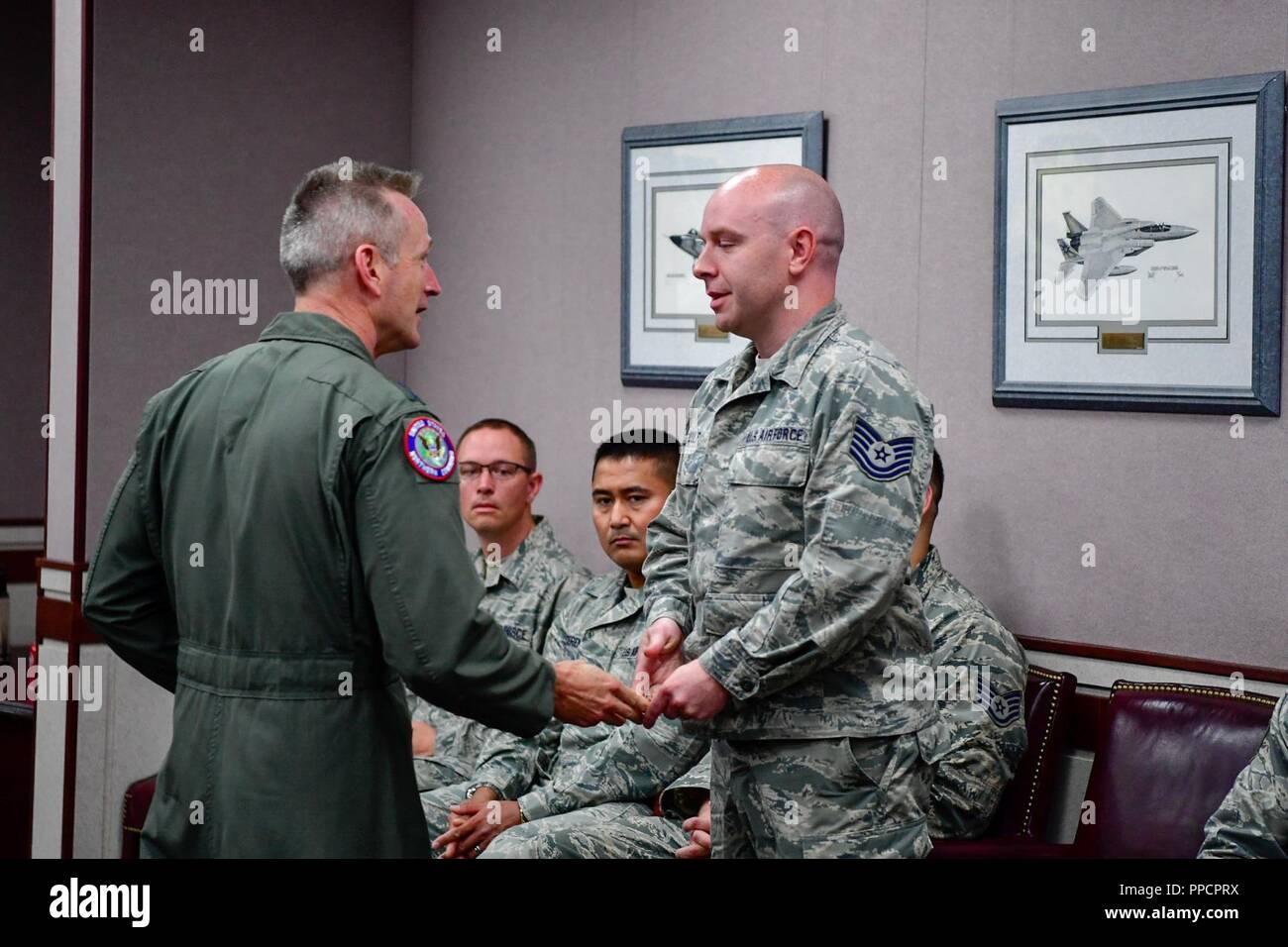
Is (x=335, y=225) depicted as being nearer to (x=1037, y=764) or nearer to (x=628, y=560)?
(x=628, y=560)

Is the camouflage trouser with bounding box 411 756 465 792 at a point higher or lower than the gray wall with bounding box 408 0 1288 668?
lower

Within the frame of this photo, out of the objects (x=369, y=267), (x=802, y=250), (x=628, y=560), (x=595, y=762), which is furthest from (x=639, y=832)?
(x=369, y=267)

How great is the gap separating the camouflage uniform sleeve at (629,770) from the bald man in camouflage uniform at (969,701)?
1.81 feet

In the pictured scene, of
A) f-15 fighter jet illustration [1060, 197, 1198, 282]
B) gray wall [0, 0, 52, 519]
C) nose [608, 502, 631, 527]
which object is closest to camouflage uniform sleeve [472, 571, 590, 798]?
nose [608, 502, 631, 527]

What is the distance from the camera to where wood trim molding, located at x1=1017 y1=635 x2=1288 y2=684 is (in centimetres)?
283

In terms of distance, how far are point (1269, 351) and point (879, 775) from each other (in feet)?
4.43

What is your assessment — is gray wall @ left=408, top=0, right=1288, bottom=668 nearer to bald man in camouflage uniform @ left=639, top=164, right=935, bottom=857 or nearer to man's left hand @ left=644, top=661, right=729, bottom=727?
bald man in camouflage uniform @ left=639, top=164, right=935, bottom=857

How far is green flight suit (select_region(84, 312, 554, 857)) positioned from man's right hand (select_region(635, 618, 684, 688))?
0.37 metres

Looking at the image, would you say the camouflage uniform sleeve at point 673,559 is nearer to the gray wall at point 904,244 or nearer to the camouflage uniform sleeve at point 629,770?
the camouflage uniform sleeve at point 629,770

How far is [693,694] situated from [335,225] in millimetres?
880

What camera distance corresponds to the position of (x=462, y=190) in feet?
14.9

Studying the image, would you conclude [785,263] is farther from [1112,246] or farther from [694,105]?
[694,105]

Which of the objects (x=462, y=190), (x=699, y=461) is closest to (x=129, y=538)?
(x=699, y=461)

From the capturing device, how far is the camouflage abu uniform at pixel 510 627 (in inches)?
132
